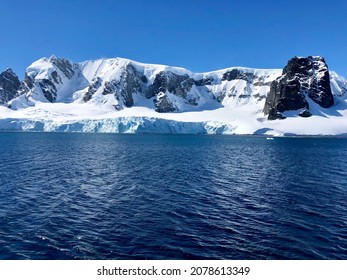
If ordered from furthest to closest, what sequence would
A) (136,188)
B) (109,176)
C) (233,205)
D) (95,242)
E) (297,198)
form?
(109,176) < (136,188) < (297,198) < (233,205) < (95,242)

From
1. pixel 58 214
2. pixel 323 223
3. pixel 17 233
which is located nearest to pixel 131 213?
pixel 58 214

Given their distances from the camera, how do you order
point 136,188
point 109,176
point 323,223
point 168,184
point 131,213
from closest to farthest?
point 323,223, point 131,213, point 136,188, point 168,184, point 109,176

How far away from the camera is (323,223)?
2911cm

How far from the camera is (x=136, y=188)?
142ft

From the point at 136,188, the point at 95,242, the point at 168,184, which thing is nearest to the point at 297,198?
the point at 168,184

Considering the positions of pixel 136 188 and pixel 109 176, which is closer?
pixel 136 188
